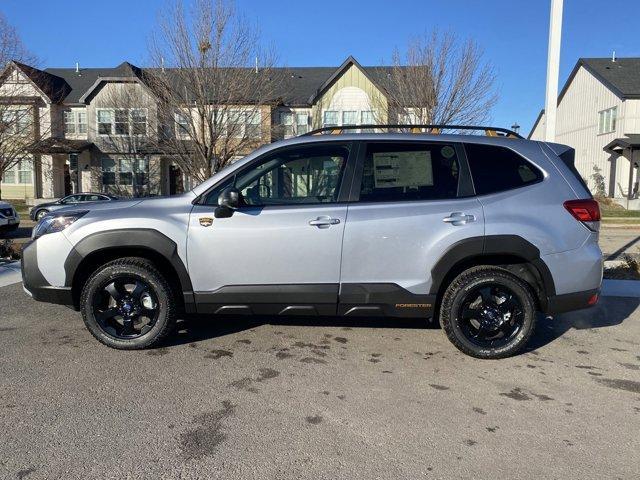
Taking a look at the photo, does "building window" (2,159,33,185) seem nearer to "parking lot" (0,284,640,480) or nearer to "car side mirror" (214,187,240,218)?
"parking lot" (0,284,640,480)

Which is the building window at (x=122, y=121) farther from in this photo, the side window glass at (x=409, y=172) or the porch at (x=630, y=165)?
the porch at (x=630, y=165)

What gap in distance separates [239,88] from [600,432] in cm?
1599

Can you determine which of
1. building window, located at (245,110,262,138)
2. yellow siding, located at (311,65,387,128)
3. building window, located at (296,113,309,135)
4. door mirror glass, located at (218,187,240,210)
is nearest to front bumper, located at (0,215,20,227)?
building window, located at (245,110,262,138)

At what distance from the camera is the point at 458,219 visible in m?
4.05

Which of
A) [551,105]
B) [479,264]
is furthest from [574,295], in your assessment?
[551,105]

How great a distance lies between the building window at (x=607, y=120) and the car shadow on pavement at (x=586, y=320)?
1092 inches

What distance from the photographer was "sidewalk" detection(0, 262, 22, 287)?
22.8 feet

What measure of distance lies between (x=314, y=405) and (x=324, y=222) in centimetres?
146

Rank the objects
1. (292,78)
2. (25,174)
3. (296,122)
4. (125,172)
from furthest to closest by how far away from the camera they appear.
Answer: (25,174)
(125,172)
(292,78)
(296,122)

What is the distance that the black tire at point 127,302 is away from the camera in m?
4.16

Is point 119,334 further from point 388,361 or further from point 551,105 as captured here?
point 551,105

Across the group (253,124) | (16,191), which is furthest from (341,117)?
(16,191)

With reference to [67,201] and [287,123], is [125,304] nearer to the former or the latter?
[67,201]

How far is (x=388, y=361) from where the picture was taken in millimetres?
4164
